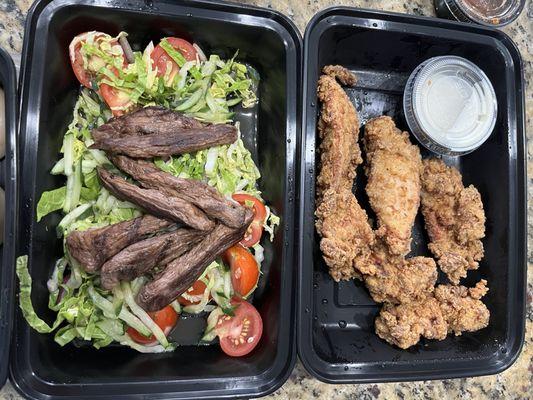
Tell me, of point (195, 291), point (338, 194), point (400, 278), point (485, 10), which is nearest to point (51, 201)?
point (195, 291)

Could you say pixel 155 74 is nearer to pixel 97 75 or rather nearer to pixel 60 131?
pixel 97 75

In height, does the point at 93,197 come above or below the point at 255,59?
below

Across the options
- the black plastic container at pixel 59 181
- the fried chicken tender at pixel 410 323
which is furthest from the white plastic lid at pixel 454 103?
the fried chicken tender at pixel 410 323

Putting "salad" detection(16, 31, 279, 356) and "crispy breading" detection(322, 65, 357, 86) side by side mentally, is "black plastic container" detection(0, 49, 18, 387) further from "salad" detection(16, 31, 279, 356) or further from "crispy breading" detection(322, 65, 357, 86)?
"crispy breading" detection(322, 65, 357, 86)

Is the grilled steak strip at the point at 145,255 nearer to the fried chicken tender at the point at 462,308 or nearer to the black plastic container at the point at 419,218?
the black plastic container at the point at 419,218

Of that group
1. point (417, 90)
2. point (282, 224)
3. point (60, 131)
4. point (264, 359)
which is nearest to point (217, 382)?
point (264, 359)

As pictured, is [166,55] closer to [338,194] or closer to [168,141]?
[168,141]

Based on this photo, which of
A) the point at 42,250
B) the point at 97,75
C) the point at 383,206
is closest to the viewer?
the point at 42,250
